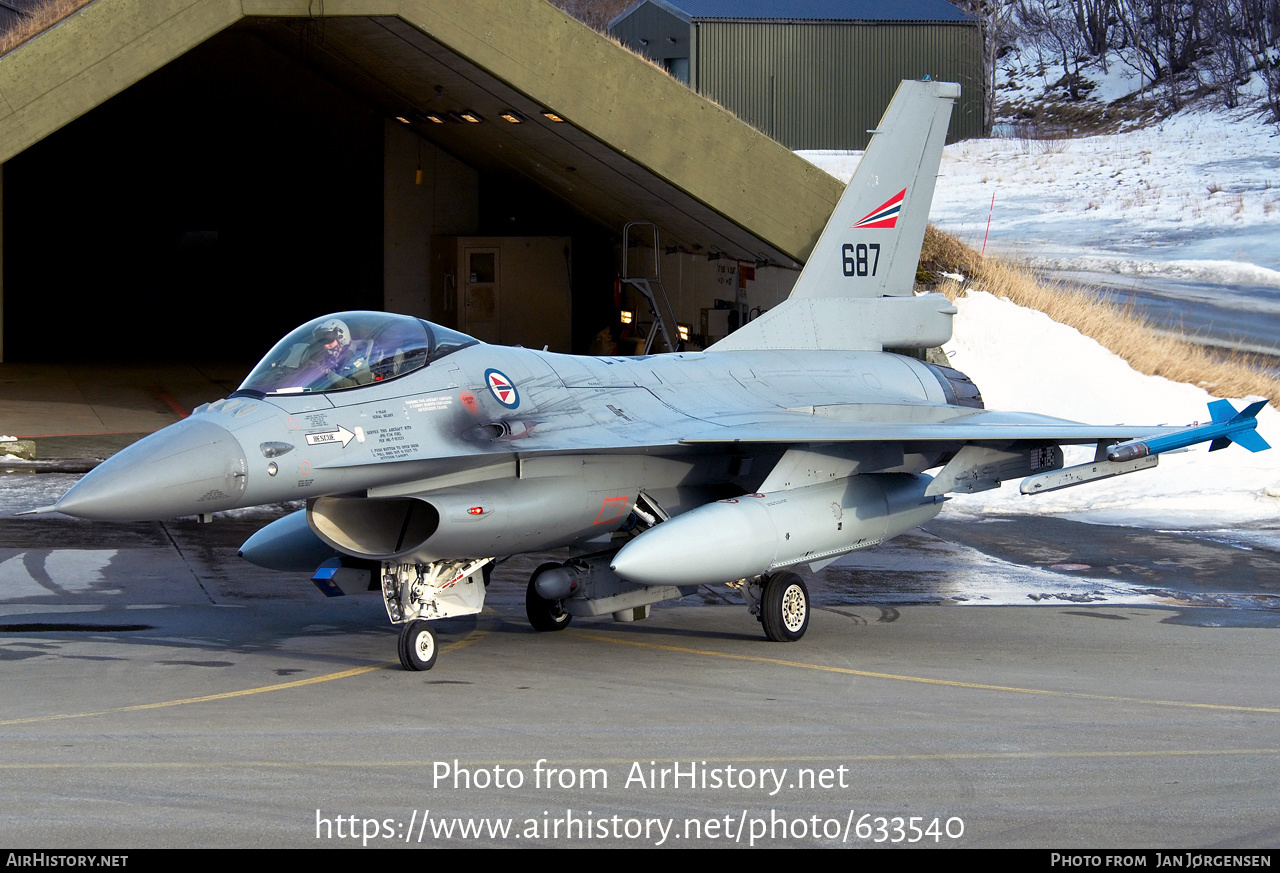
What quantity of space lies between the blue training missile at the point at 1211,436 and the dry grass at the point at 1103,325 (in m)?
10.5

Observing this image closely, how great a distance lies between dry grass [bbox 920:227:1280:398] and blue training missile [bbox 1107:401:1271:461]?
34.6 feet

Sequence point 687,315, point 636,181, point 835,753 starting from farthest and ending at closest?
point 687,315
point 636,181
point 835,753

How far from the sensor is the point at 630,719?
8289 mm

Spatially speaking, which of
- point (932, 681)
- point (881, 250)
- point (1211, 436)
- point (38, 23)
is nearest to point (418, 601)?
point (932, 681)

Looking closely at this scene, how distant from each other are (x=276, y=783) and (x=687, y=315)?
17.5 metres

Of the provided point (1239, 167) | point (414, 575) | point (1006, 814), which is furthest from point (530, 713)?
point (1239, 167)

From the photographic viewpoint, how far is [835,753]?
759cm

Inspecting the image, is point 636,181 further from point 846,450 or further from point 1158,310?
point 1158,310

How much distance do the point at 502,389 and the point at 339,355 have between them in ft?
4.18

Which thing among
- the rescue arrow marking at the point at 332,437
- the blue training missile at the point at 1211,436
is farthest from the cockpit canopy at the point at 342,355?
the blue training missile at the point at 1211,436

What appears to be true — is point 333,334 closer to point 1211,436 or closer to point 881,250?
point 881,250

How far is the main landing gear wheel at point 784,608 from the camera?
1084 centimetres

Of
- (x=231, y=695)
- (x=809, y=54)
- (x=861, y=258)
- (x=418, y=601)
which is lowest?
(x=231, y=695)

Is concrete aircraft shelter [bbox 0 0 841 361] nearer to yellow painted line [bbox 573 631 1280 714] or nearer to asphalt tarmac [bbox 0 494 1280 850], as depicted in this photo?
asphalt tarmac [bbox 0 494 1280 850]
